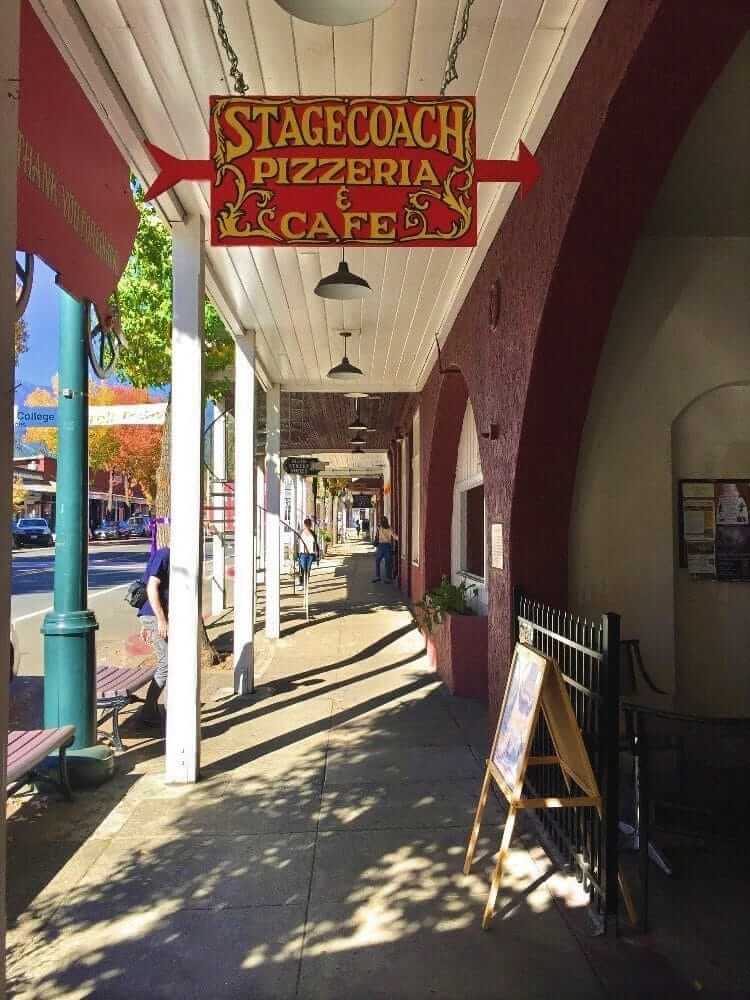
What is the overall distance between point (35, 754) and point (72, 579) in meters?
1.45

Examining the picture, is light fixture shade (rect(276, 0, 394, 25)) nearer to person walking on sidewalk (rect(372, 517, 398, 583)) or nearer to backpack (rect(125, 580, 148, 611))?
backpack (rect(125, 580, 148, 611))

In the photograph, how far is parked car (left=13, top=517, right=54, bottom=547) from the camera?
137ft

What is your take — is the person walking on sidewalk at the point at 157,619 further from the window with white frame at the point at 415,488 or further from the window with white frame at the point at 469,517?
the window with white frame at the point at 415,488

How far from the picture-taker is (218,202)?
334 centimetres

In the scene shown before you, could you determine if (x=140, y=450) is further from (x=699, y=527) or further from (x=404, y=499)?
(x=699, y=527)

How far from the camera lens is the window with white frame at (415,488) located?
1246cm

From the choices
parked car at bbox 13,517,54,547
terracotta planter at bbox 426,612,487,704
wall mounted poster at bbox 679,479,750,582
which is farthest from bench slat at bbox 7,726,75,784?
parked car at bbox 13,517,54,547

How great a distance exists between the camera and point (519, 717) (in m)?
3.56

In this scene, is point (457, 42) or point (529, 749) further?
point (457, 42)

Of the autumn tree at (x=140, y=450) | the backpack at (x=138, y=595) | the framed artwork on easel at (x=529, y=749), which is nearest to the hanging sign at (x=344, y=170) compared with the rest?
the framed artwork on easel at (x=529, y=749)

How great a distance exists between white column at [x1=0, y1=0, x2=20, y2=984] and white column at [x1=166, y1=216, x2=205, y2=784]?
3.35 m

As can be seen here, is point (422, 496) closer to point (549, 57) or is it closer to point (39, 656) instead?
point (39, 656)

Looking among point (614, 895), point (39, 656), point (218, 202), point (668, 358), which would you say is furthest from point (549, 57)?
point (39, 656)

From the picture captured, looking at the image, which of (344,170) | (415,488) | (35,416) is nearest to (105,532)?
(35,416)
